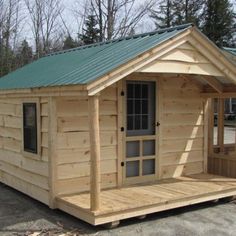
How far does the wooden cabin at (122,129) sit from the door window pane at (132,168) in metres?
0.02

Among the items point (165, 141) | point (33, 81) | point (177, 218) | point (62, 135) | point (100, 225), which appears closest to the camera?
point (100, 225)

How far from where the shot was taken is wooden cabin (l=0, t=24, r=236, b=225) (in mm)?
6250

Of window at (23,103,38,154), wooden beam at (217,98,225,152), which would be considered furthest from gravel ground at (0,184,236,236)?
wooden beam at (217,98,225,152)

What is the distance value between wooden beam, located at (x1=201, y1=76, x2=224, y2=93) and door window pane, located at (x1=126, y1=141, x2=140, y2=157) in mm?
1944

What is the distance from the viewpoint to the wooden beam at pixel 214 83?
8453mm

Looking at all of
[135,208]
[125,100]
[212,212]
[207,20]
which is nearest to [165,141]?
[125,100]

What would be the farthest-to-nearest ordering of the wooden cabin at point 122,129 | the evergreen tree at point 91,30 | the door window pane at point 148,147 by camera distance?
the evergreen tree at point 91,30 < the door window pane at point 148,147 < the wooden cabin at point 122,129

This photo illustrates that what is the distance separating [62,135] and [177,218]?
229 cm

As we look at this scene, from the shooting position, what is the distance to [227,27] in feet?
108

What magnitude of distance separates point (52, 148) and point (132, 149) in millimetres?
1712

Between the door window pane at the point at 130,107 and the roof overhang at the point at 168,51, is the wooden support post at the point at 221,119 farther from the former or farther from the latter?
the door window pane at the point at 130,107

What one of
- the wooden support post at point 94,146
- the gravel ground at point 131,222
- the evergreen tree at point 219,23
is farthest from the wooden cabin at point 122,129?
the evergreen tree at point 219,23

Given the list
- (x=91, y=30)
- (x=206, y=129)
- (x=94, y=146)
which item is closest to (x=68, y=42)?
(x=91, y=30)

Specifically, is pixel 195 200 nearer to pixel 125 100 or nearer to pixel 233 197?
pixel 233 197
